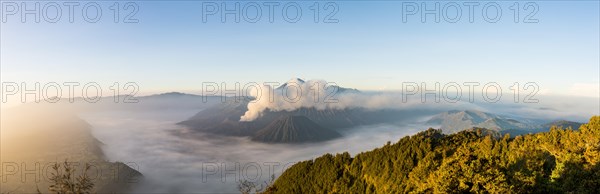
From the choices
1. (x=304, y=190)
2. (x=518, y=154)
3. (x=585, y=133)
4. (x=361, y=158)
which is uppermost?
(x=585, y=133)

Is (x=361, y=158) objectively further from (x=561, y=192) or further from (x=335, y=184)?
(x=561, y=192)

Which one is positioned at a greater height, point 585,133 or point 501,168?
point 585,133

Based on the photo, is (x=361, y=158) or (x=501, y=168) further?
(x=361, y=158)

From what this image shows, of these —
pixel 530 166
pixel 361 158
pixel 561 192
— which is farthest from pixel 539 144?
pixel 361 158

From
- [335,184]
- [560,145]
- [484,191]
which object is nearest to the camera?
[484,191]

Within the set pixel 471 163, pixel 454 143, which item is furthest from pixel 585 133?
pixel 454 143

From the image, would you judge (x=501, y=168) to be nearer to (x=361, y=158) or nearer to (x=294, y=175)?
(x=361, y=158)

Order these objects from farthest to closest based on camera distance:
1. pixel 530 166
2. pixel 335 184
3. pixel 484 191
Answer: pixel 335 184, pixel 530 166, pixel 484 191
